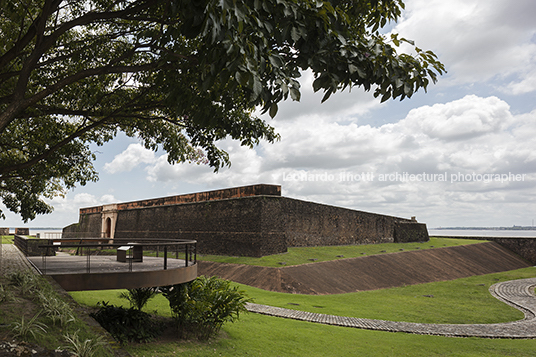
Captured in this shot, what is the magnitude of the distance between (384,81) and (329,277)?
1469 centimetres

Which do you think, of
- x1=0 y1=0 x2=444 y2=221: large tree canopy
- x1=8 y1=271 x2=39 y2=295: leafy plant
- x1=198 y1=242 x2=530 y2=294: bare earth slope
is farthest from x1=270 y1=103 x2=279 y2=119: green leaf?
x1=198 y1=242 x2=530 y2=294: bare earth slope

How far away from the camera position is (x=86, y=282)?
689cm

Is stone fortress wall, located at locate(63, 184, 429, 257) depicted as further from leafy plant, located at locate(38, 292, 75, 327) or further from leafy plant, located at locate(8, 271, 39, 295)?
leafy plant, located at locate(38, 292, 75, 327)

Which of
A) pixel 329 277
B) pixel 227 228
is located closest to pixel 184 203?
pixel 227 228

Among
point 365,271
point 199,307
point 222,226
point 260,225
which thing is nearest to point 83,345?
point 199,307

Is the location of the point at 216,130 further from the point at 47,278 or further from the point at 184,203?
the point at 184,203

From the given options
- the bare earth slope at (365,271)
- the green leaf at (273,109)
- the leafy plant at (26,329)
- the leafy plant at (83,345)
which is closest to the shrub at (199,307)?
the leafy plant at (26,329)

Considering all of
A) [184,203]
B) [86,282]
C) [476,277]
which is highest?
[184,203]

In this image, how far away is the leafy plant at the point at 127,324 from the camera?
302 inches

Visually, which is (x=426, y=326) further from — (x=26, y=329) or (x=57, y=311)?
(x=26, y=329)

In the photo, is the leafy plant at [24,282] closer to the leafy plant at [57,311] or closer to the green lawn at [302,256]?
the leafy plant at [57,311]

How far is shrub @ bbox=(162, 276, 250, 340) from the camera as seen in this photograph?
8.30 meters

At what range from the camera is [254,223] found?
821 inches

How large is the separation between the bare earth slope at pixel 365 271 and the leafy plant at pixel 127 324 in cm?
830
